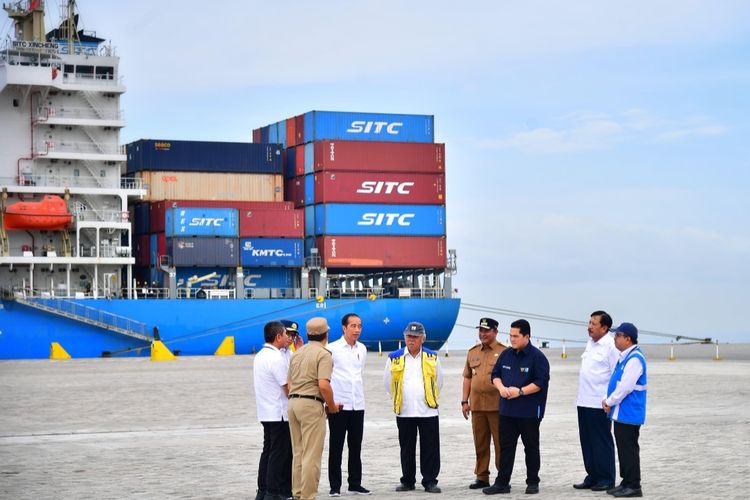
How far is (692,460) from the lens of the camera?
46.2 ft

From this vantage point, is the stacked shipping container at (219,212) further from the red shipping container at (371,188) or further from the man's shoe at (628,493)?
the man's shoe at (628,493)

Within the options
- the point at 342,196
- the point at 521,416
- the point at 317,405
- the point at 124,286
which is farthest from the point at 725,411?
the point at 124,286

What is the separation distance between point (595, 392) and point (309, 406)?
283cm

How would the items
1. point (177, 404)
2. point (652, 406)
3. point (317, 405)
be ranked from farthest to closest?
point (177, 404) < point (652, 406) < point (317, 405)

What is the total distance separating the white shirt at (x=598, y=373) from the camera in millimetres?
12727

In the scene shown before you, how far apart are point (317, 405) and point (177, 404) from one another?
44.1 ft

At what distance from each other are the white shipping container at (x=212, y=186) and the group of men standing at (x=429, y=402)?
43967 millimetres

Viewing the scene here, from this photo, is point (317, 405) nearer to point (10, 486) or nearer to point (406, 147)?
point (10, 486)

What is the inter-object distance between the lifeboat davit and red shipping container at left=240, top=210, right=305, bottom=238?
721 cm

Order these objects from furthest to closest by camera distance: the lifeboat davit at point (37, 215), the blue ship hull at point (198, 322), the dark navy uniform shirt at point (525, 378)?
the blue ship hull at point (198, 322), the lifeboat davit at point (37, 215), the dark navy uniform shirt at point (525, 378)

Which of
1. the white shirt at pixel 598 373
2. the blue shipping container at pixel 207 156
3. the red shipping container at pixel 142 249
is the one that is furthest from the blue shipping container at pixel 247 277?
the white shirt at pixel 598 373

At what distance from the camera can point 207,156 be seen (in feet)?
186

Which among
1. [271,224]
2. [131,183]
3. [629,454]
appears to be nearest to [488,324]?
[629,454]

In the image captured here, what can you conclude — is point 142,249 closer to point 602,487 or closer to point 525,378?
point 525,378
